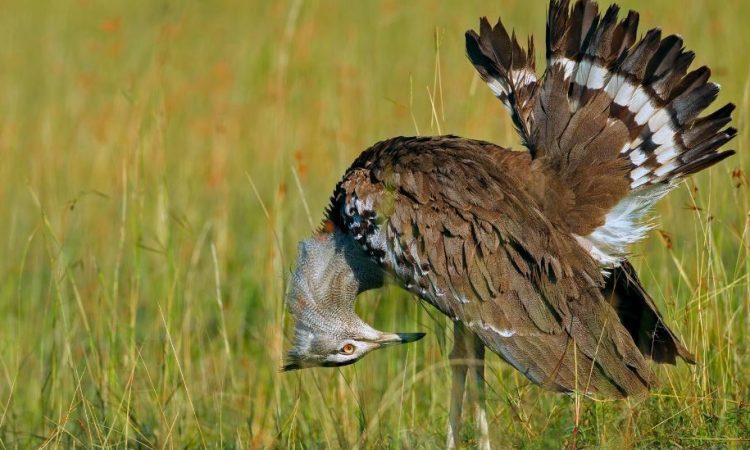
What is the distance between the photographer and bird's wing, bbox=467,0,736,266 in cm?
448

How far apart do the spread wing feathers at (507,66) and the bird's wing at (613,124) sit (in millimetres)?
170

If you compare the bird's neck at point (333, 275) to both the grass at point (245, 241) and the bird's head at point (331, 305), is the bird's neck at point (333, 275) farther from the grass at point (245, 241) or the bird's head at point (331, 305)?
the grass at point (245, 241)

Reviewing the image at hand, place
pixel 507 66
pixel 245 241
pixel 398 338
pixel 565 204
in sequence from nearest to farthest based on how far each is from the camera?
pixel 565 204 → pixel 398 338 → pixel 507 66 → pixel 245 241

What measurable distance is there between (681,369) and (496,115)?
3.36 meters

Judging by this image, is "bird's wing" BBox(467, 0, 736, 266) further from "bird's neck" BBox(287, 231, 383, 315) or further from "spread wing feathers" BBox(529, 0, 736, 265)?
"bird's neck" BBox(287, 231, 383, 315)

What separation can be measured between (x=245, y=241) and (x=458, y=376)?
3.27 metres

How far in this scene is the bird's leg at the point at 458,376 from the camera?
15.3ft

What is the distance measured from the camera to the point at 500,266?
14.8 feet

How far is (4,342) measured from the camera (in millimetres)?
5875

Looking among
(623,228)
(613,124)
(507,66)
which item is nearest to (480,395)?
(623,228)

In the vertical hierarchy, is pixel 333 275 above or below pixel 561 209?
below

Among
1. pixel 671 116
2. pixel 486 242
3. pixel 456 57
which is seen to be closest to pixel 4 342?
pixel 486 242

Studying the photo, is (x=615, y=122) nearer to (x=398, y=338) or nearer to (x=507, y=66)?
(x=507, y=66)

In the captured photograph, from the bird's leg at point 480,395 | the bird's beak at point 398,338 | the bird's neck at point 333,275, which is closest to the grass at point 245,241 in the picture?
the bird's leg at point 480,395
